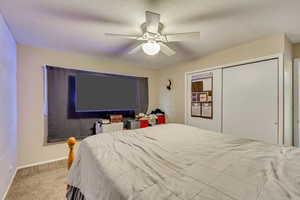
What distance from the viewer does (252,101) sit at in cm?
240

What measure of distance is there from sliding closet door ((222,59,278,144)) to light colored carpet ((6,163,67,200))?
9.92ft

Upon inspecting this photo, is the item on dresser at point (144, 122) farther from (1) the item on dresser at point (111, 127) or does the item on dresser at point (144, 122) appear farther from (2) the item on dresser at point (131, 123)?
(1) the item on dresser at point (111, 127)

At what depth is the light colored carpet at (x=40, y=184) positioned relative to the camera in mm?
1765

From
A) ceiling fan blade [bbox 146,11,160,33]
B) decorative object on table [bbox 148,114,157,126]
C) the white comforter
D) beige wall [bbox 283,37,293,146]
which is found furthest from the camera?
decorative object on table [bbox 148,114,157,126]

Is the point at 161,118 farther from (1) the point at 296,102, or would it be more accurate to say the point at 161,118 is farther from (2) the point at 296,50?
(2) the point at 296,50

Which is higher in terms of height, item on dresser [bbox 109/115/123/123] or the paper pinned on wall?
the paper pinned on wall

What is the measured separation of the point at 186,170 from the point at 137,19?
5.73 feet

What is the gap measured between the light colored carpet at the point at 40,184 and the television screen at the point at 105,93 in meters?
1.23

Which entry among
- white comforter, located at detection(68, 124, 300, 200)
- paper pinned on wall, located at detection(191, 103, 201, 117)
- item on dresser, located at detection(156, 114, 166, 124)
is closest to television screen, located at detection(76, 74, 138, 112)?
item on dresser, located at detection(156, 114, 166, 124)

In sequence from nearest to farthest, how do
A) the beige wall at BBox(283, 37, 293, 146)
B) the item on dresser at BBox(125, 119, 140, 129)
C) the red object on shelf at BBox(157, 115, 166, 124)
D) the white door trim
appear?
the beige wall at BBox(283, 37, 293, 146), the white door trim, the item on dresser at BBox(125, 119, 140, 129), the red object on shelf at BBox(157, 115, 166, 124)

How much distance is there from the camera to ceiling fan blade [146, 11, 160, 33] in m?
1.45

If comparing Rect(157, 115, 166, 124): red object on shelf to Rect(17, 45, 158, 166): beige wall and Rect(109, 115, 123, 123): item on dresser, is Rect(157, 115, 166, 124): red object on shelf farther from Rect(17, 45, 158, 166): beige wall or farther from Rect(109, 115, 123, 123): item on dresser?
Rect(17, 45, 158, 166): beige wall

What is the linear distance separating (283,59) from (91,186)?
9.61 ft

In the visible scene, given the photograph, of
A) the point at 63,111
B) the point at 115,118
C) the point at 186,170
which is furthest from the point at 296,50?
the point at 63,111
